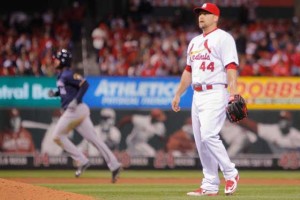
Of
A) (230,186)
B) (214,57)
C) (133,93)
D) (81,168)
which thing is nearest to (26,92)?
(133,93)

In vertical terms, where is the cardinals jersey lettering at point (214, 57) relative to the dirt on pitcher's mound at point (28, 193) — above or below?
above

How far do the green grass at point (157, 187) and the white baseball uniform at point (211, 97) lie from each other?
1.18 feet

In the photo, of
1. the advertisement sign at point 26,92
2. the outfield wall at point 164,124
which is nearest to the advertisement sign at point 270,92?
the outfield wall at point 164,124

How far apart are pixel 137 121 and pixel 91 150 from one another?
43.5 inches

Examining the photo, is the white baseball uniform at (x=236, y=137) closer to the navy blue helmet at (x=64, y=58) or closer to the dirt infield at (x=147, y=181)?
the dirt infield at (x=147, y=181)

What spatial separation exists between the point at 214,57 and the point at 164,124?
8.26 metres

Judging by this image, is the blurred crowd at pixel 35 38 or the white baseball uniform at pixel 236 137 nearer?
the white baseball uniform at pixel 236 137

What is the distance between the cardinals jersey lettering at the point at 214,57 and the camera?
998 centimetres

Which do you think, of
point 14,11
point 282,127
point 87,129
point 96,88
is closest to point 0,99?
point 96,88

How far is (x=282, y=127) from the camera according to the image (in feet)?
59.7

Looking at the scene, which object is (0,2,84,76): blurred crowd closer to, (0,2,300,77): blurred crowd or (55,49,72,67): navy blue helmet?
(0,2,300,77): blurred crowd

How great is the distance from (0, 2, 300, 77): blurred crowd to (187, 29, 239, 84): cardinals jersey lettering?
9743 millimetres

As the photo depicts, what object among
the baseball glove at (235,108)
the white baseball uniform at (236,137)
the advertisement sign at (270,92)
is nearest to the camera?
the baseball glove at (235,108)

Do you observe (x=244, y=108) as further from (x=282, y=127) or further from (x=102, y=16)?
(x=102, y=16)
